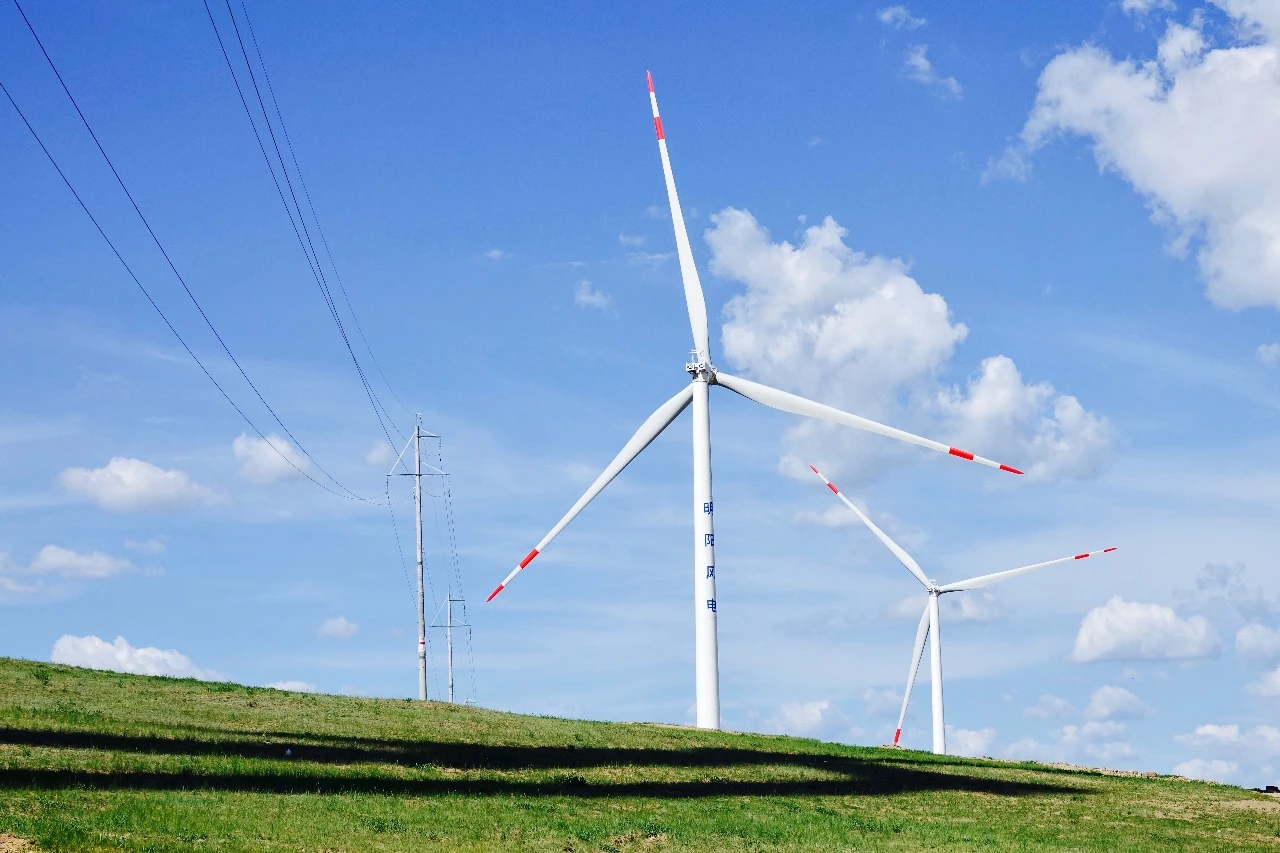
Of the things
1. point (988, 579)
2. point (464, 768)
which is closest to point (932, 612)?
point (988, 579)

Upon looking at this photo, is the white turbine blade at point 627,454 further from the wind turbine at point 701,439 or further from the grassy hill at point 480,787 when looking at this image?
the grassy hill at point 480,787

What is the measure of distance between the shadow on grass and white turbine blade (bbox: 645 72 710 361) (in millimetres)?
24815

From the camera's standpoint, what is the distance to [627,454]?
74375mm

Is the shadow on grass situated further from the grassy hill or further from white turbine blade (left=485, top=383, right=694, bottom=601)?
white turbine blade (left=485, top=383, right=694, bottom=601)

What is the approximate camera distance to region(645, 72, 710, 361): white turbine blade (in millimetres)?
75438

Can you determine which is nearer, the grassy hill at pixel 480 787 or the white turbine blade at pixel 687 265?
the grassy hill at pixel 480 787

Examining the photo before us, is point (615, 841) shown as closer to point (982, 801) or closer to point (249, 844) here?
point (249, 844)

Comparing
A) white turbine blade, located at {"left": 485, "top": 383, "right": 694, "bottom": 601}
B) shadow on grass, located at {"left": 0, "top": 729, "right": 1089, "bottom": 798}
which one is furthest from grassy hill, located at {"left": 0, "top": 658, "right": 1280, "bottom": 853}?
white turbine blade, located at {"left": 485, "top": 383, "right": 694, "bottom": 601}

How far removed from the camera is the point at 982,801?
5038cm

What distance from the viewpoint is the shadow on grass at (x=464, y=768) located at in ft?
132

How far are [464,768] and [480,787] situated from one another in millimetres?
3278

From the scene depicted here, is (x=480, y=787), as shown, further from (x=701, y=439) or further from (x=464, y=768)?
(x=701, y=439)

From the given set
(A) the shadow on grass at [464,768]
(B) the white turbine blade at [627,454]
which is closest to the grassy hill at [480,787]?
(A) the shadow on grass at [464,768]

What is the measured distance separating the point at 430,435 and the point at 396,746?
40.3 meters
